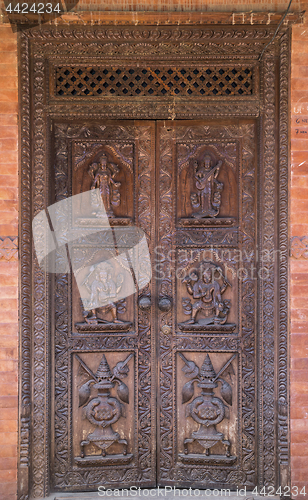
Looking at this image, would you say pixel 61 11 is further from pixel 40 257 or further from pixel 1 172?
pixel 40 257

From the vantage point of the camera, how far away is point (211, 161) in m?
3.09

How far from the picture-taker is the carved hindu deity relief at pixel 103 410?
3045mm

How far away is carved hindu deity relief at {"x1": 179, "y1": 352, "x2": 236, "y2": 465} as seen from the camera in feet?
10.0

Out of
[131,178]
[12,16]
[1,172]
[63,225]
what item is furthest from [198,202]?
[12,16]

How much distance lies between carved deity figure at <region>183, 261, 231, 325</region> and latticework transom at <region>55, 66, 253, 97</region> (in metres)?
1.45

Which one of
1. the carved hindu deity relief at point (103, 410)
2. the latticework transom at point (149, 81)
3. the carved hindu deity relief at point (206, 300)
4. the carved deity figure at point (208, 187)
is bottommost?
the carved hindu deity relief at point (103, 410)

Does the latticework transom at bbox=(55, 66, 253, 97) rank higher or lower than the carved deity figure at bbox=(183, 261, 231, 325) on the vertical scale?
higher

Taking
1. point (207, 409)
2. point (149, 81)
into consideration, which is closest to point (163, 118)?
point (149, 81)

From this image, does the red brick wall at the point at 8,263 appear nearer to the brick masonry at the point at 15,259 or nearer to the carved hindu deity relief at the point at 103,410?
the brick masonry at the point at 15,259

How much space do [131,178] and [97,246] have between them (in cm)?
64

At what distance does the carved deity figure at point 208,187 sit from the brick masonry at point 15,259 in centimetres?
59

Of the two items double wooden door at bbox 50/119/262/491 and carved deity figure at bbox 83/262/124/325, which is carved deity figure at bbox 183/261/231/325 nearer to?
double wooden door at bbox 50/119/262/491

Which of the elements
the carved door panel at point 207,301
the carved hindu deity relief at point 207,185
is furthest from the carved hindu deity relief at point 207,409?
the carved hindu deity relief at point 207,185

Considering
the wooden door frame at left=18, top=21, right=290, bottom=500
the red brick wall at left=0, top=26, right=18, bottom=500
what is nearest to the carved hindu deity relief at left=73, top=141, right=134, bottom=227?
the wooden door frame at left=18, top=21, right=290, bottom=500
